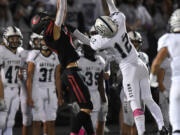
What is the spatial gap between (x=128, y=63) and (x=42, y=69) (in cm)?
249

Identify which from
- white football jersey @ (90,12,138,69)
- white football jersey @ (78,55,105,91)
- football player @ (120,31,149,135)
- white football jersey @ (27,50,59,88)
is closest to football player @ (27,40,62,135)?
white football jersey @ (27,50,59,88)

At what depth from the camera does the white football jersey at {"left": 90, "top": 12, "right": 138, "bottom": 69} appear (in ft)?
24.7

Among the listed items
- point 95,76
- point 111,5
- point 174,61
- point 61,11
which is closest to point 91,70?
point 95,76

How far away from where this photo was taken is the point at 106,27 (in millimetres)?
7434

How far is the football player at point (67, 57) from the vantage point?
7.14 meters

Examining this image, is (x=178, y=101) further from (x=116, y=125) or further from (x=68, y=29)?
(x=116, y=125)

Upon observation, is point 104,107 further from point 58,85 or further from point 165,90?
point 165,90

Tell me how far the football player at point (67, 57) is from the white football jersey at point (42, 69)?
1954 millimetres

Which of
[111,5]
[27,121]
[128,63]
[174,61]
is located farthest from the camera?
[27,121]

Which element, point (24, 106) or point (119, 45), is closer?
point (119, 45)

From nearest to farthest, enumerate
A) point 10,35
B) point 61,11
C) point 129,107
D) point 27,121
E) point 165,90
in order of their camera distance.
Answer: point 61,11, point 165,90, point 10,35, point 129,107, point 27,121

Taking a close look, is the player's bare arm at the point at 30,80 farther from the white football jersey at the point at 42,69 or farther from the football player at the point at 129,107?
the football player at the point at 129,107

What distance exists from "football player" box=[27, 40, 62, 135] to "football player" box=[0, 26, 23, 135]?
2.07 ft

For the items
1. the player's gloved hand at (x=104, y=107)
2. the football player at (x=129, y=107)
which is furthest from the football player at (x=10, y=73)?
the football player at (x=129, y=107)
